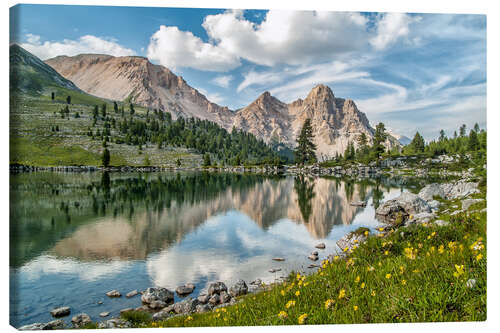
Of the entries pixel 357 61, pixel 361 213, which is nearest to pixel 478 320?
pixel 357 61

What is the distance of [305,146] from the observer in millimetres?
105375

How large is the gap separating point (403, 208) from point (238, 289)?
14126mm

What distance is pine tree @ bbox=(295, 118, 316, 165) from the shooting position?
102750 mm

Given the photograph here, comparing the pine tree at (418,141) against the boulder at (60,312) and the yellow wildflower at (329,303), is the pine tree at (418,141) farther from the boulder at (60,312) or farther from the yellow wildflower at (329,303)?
the boulder at (60,312)

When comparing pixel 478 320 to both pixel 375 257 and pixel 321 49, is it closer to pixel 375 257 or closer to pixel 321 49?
pixel 375 257

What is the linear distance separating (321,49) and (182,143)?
3322 inches

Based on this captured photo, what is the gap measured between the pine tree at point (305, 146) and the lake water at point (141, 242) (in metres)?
75.4

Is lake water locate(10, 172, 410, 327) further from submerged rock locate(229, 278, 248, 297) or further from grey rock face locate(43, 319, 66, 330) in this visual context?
submerged rock locate(229, 278, 248, 297)

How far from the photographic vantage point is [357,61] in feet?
44.5

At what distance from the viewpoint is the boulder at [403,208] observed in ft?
59.7

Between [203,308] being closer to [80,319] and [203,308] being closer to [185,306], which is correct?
[185,306]

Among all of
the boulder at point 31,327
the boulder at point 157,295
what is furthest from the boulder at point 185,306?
the boulder at point 31,327

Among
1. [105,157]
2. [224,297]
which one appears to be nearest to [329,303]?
[224,297]
